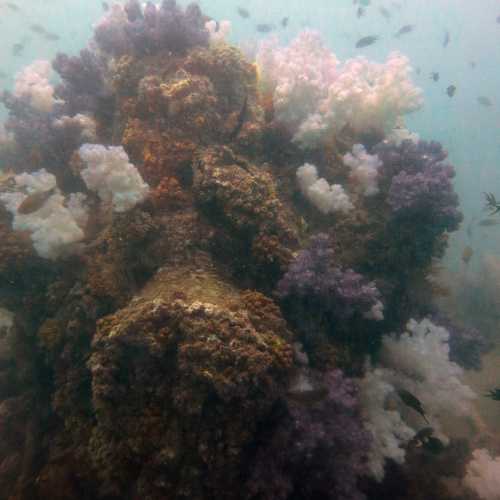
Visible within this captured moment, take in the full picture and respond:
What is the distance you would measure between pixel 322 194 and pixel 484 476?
15.1 feet

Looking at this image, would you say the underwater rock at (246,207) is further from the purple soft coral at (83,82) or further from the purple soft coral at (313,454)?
the purple soft coral at (83,82)

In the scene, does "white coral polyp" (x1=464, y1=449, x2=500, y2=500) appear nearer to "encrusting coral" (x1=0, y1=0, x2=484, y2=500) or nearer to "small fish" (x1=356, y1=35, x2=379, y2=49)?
"encrusting coral" (x1=0, y1=0, x2=484, y2=500)

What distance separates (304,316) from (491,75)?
19482cm

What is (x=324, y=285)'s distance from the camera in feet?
14.2

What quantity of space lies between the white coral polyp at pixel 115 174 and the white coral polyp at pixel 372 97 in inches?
144

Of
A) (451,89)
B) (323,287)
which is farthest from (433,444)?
(451,89)

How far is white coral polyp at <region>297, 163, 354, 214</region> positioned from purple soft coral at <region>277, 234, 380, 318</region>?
1.27 m

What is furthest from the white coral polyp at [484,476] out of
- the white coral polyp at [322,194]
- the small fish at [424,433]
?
the white coral polyp at [322,194]

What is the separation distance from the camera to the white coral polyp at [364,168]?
595 centimetres

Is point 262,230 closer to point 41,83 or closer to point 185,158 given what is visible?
point 185,158

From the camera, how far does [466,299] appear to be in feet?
45.8

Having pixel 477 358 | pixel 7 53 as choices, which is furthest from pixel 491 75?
pixel 477 358

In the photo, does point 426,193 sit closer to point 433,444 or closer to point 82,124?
point 433,444


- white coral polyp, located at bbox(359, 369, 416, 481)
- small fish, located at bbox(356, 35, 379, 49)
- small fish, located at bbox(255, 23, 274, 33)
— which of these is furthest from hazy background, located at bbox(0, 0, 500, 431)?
white coral polyp, located at bbox(359, 369, 416, 481)
